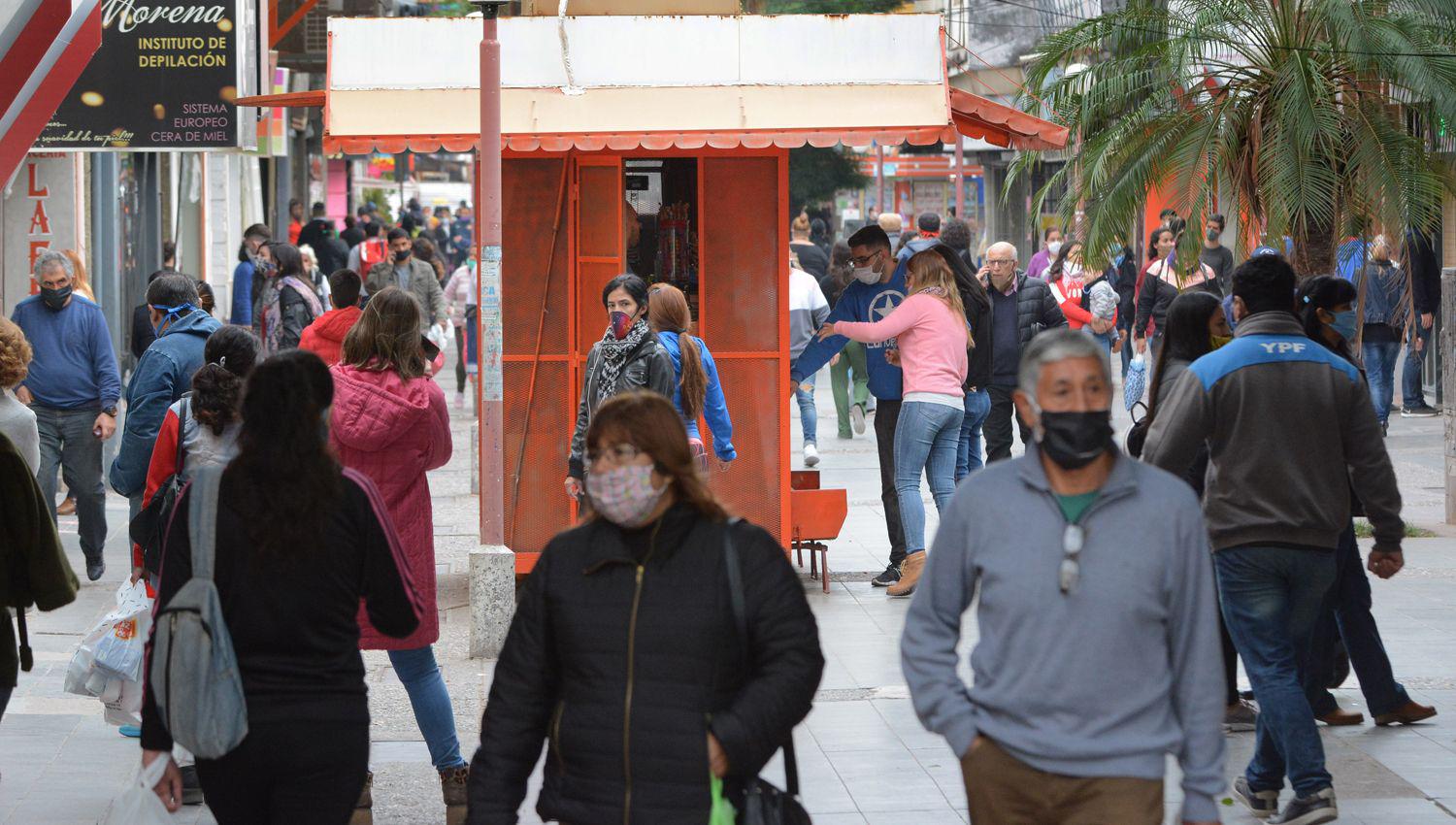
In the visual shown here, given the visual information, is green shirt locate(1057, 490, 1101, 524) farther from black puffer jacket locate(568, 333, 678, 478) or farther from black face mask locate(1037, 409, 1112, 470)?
black puffer jacket locate(568, 333, 678, 478)

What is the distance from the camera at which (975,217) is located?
48.6m

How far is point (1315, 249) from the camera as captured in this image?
945 centimetres

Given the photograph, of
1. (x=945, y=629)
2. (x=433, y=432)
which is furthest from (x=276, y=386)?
(x=433, y=432)

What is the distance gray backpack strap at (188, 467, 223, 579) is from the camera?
13.7ft

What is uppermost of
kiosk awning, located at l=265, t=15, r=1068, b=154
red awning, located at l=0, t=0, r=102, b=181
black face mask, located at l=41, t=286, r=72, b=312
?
kiosk awning, located at l=265, t=15, r=1068, b=154

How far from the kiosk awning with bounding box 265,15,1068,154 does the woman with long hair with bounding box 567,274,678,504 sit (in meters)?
1.09

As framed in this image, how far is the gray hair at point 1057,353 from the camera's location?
13.0 ft

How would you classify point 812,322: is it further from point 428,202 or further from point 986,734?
point 428,202

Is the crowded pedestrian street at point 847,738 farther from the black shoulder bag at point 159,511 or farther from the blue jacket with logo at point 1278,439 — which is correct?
the blue jacket with logo at point 1278,439

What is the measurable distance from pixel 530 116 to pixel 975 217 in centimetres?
3999

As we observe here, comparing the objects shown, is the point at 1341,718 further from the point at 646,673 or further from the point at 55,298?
the point at 55,298

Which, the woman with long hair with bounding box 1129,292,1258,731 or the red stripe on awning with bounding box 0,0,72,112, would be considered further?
the woman with long hair with bounding box 1129,292,1258,731

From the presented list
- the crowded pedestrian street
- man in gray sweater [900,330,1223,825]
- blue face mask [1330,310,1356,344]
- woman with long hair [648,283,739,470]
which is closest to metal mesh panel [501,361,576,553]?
the crowded pedestrian street

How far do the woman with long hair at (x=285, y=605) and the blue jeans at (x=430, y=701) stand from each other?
1.69 m
